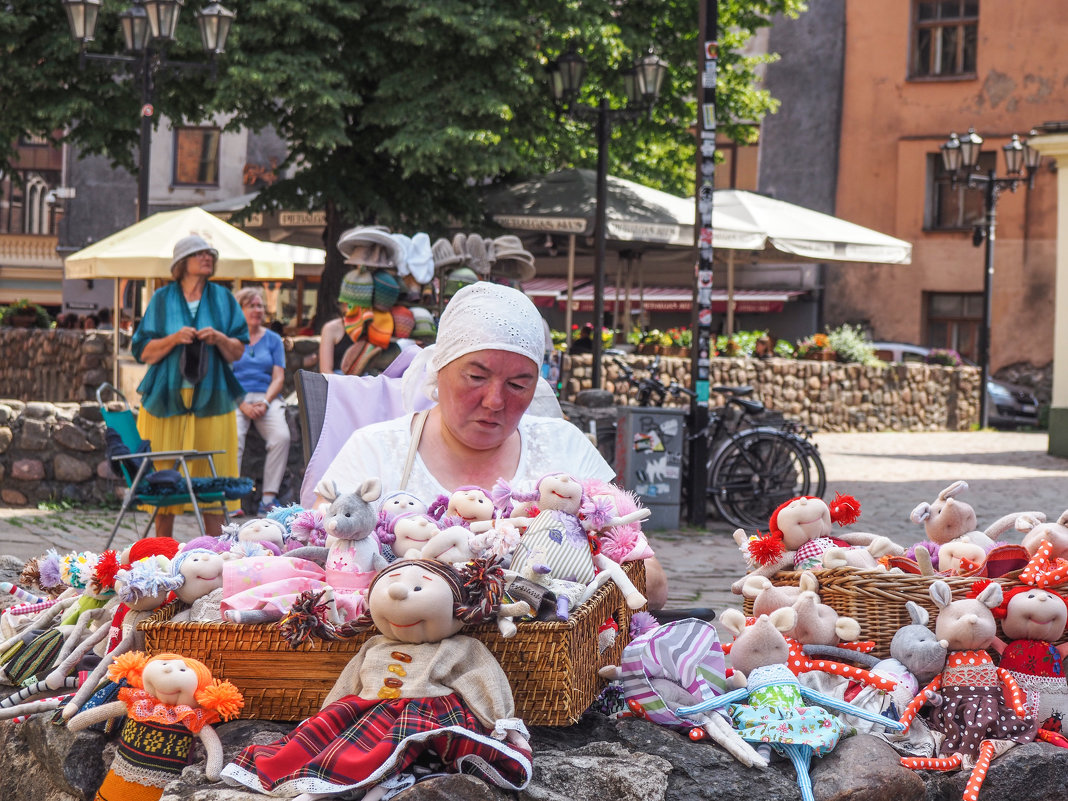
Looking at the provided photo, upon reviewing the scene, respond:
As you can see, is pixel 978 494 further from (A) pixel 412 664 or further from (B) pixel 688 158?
(B) pixel 688 158

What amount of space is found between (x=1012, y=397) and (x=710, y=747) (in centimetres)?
2634

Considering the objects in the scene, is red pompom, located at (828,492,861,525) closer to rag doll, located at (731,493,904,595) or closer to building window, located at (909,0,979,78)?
rag doll, located at (731,493,904,595)

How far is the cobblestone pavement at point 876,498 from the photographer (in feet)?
27.4

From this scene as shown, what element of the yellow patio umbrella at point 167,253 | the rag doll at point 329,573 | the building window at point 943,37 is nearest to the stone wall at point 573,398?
the yellow patio umbrella at point 167,253

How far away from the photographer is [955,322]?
31984mm

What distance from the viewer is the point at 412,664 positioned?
2486mm

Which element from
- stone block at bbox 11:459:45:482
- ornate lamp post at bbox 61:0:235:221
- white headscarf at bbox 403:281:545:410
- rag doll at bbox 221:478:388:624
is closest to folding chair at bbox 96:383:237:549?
stone block at bbox 11:459:45:482

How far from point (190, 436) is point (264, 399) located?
2254 millimetres

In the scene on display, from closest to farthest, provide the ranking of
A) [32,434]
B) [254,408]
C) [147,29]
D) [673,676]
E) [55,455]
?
[673,676]
[254,408]
[32,434]
[55,455]
[147,29]

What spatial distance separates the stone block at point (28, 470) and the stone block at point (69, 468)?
10 cm

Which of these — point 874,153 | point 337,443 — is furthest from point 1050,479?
point 874,153

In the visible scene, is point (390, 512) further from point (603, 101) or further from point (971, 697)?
point (603, 101)

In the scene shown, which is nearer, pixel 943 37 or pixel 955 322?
pixel 955 322

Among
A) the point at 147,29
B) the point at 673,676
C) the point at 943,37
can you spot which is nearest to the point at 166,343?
the point at 673,676
